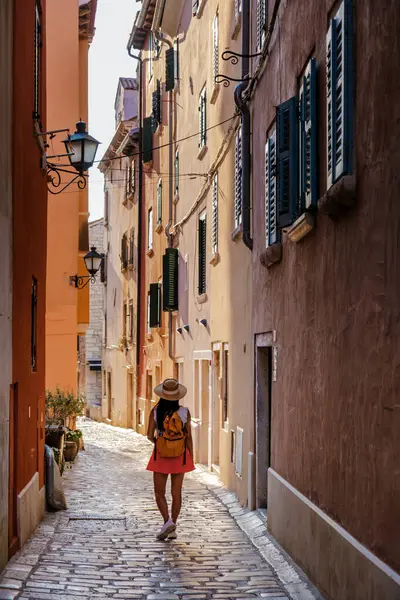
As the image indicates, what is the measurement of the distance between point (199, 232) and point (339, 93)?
13.2 metres

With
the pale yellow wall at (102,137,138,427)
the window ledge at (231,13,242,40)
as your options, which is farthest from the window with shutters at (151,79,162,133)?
the window ledge at (231,13,242,40)

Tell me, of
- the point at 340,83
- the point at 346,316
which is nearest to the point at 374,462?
the point at 346,316

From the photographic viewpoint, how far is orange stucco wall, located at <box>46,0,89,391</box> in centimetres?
2345

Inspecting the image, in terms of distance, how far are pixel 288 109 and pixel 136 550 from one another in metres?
4.62

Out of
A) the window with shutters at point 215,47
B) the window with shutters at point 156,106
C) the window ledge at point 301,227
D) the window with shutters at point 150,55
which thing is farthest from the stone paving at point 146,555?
the window with shutters at point 150,55

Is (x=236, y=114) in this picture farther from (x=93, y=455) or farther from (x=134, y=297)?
(x=134, y=297)

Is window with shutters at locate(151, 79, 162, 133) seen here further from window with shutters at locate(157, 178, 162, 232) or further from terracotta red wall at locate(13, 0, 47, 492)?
terracotta red wall at locate(13, 0, 47, 492)

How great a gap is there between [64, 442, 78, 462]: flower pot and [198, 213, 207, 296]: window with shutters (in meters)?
3.96

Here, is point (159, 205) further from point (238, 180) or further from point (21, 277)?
point (21, 277)

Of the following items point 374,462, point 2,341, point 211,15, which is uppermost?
point 211,15

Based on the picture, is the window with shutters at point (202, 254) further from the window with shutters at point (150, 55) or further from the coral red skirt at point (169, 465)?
the window with shutters at point (150, 55)

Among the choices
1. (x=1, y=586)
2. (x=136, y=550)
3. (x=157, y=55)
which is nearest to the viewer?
(x=1, y=586)

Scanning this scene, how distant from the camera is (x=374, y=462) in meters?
6.35

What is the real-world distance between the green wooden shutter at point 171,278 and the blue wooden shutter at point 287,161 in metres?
14.8
